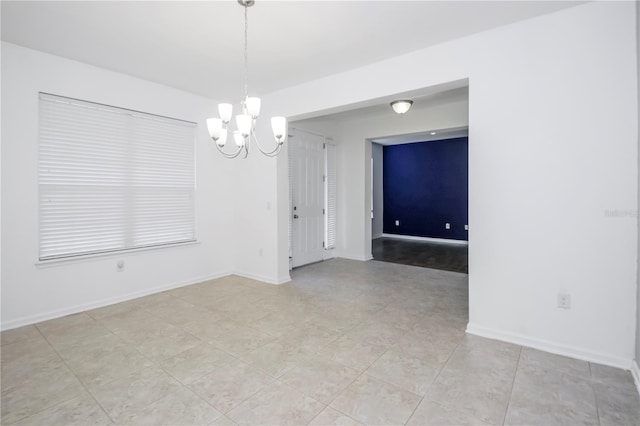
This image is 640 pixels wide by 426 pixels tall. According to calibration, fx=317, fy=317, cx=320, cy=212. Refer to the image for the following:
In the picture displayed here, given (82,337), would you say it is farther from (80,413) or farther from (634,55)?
(634,55)

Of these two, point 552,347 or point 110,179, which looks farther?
point 110,179

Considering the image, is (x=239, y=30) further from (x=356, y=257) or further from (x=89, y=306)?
(x=356, y=257)

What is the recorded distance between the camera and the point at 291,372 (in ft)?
7.49

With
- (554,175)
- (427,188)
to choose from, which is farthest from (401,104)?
(427,188)

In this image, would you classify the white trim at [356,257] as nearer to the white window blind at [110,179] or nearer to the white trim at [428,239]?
the white trim at [428,239]

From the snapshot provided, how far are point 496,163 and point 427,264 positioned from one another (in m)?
3.29

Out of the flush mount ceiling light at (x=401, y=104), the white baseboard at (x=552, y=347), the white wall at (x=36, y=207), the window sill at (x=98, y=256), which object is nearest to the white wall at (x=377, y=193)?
the flush mount ceiling light at (x=401, y=104)

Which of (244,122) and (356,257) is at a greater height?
(244,122)

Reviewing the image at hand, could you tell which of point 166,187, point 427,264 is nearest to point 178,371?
point 166,187

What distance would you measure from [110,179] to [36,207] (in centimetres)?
74

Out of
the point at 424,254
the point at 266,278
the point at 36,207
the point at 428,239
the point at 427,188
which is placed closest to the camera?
the point at 36,207

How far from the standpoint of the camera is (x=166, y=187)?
4281 millimetres

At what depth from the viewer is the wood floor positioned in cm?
573

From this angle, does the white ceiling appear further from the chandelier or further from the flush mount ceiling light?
the flush mount ceiling light
